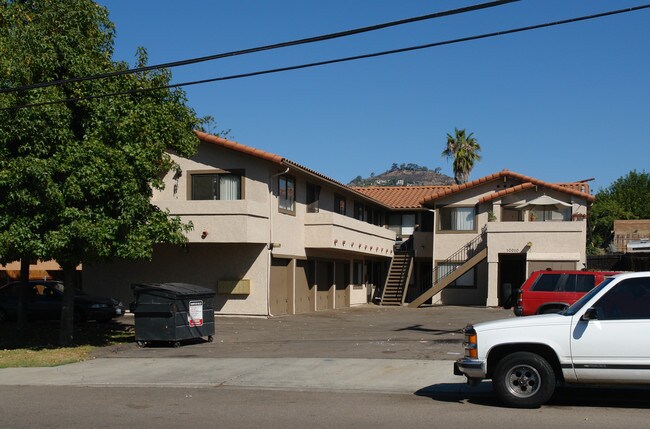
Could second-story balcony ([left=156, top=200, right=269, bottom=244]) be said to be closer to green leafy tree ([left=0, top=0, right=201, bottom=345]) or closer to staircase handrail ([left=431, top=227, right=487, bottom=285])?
green leafy tree ([left=0, top=0, right=201, bottom=345])

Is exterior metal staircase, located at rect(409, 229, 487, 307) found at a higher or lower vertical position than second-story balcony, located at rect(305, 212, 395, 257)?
lower

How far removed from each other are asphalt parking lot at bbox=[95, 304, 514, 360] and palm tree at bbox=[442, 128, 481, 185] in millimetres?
26130

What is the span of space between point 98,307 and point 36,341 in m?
4.66

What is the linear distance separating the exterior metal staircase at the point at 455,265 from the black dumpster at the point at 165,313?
19.3m

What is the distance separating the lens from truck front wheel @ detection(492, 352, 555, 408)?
10.2m

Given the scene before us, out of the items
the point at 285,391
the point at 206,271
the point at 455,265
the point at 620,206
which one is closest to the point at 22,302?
the point at 206,271

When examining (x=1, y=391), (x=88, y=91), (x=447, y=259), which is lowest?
(x=1, y=391)

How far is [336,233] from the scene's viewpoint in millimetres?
31062

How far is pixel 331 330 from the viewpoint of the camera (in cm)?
2316

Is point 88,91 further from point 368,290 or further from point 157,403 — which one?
point 368,290

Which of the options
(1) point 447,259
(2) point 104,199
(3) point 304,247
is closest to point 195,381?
(2) point 104,199

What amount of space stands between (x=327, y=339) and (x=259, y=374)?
5.96 metres

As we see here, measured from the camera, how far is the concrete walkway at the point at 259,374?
1298cm

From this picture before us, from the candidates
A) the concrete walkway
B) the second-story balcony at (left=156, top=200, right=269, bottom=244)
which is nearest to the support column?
the second-story balcony at (left=156, top=200, right=269, bottom=244)
